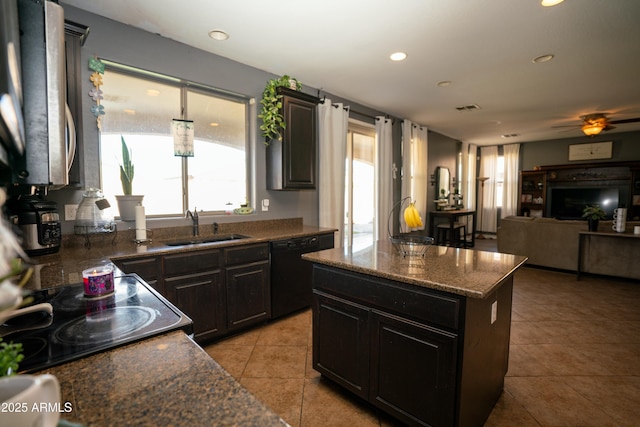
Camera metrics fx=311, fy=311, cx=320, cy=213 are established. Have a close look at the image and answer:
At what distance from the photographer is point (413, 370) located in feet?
5.24

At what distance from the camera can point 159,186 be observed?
9.80 ft

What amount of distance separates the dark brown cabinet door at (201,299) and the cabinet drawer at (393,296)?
1.04 meters

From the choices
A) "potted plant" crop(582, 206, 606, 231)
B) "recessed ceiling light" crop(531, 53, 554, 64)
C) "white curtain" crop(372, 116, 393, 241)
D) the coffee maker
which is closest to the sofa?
"potted plant" crop(582, 206, 606, 231)

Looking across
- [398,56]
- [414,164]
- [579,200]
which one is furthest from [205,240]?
[579,200]

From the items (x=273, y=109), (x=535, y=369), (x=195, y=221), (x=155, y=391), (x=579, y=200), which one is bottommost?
(x=535, y=369)

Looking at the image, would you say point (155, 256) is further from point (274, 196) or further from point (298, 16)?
point (298, 16)

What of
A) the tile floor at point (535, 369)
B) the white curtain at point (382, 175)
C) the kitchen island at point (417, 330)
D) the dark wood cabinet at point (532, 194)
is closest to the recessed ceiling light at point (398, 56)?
the white curtain at point (382, 175)

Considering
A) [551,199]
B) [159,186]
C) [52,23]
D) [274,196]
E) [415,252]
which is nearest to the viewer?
[52,23]

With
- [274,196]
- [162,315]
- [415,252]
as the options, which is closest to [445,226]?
[274,196]

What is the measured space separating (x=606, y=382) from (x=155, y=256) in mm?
3349

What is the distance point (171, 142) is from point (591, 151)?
9111 mm

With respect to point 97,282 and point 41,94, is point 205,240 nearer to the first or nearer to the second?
point 97,282

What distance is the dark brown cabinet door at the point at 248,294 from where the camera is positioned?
273cm

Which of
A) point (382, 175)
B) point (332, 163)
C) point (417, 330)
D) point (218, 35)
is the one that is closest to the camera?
point (417, 330)
